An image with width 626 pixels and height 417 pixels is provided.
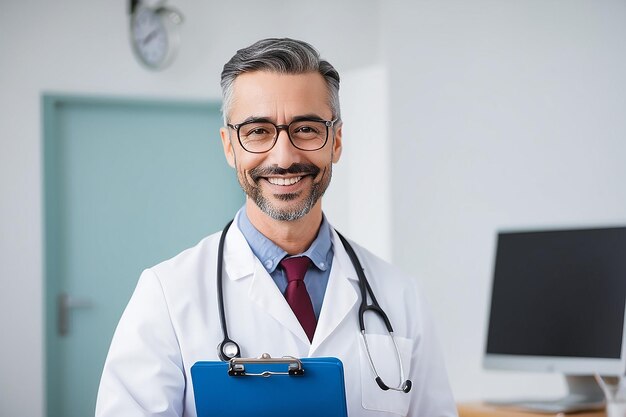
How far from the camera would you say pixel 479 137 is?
142 inches

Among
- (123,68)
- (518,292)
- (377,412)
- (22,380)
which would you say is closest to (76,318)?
(22,380)

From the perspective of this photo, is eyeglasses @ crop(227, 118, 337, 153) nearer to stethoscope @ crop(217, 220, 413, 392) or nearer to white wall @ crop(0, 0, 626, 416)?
stethoscope @ crop(217, 220, 413, 392)

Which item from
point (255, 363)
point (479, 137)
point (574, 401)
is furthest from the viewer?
point (479, 137)

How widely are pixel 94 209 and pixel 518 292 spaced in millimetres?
2213

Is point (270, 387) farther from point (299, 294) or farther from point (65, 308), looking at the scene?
point (65, 308)

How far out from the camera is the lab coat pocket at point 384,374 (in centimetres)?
144

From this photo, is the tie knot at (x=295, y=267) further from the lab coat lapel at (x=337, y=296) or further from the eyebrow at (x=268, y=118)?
the eyebrow at (x=268, y=118)

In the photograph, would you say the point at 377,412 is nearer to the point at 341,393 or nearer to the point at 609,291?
the point at 341,393

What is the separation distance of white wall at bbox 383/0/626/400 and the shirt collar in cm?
204

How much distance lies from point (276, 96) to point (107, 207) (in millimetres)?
2748

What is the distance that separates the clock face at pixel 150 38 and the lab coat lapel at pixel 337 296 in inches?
102

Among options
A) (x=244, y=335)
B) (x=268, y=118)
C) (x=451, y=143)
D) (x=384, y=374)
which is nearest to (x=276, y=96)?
(x=268, y=118)

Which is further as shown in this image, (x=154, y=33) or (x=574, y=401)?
(x=154, y=33)

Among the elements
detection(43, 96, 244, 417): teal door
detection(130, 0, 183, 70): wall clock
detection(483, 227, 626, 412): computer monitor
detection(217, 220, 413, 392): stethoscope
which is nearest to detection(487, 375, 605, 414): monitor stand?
detection(483, 227, 626, 412): computer monitor
